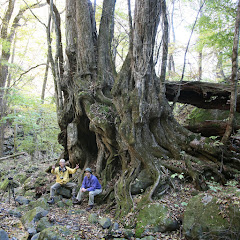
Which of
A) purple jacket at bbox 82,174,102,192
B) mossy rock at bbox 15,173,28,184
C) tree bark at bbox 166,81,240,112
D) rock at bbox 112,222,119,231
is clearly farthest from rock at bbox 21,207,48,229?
tree bark at bbox 166,81,240,112

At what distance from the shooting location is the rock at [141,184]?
5.57 metres

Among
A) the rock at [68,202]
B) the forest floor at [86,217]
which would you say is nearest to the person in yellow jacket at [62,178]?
the rock at [68,202]

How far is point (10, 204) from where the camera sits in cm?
622

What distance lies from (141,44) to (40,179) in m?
6.33

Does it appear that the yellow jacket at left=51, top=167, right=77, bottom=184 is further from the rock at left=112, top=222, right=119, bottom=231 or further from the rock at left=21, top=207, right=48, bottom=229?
the rock at left=112, top=222, right=119, bottom=231

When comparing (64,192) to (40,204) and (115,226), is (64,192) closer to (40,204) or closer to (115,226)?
(40,204)

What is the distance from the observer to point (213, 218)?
3.77m

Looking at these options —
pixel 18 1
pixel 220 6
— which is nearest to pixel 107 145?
pixel 220 6

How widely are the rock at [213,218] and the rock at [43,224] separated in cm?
291

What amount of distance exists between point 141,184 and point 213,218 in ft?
7.06

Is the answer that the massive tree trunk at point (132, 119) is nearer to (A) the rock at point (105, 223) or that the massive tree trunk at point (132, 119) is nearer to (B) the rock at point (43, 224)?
(A) the rock at point (105, 223)

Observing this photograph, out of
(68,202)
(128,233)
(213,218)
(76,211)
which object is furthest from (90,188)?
(213,218)

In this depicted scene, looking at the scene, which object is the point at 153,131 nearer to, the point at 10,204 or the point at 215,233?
the point at 215,233

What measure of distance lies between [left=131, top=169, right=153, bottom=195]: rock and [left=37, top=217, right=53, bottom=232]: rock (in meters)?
2.17
